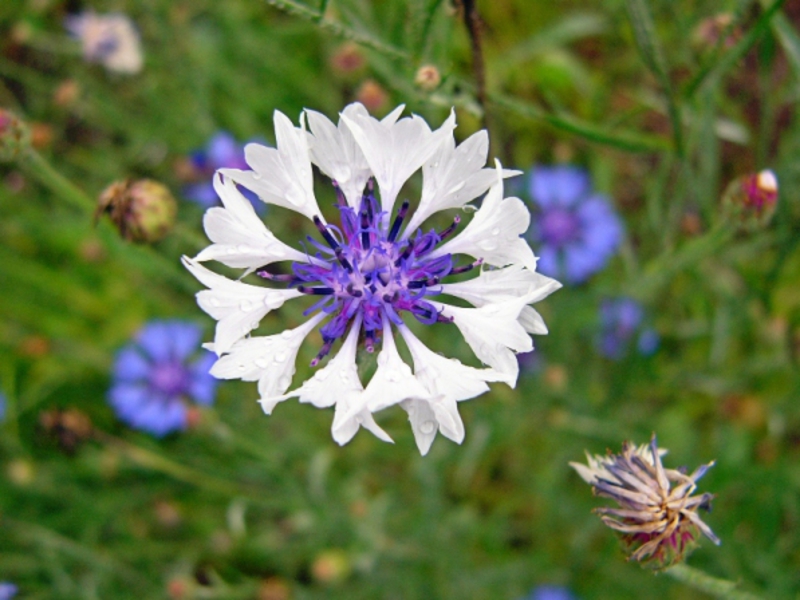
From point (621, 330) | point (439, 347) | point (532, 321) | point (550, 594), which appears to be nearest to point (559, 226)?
point (621, 330)

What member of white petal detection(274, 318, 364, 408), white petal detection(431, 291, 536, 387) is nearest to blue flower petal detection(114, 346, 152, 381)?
white petal detection(274, 318, 364, 408)

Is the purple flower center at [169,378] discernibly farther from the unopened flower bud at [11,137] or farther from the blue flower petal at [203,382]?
the unopened flower bud at [11,137]

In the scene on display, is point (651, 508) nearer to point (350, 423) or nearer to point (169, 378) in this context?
point (350, 423)

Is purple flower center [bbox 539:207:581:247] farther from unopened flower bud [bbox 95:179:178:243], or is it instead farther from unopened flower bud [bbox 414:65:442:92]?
unopened flower bud [bbox 95:179:178:243]

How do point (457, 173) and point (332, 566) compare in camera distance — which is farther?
point (332, 566)

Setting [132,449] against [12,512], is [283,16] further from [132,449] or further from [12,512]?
[12,512]
